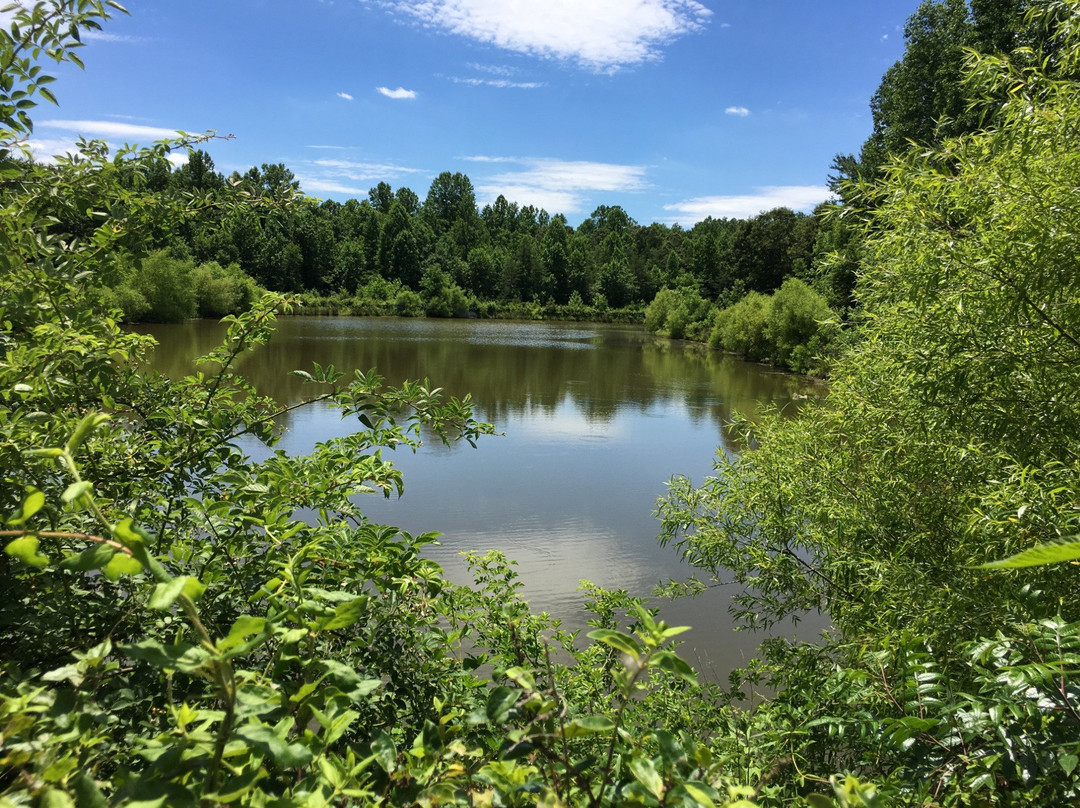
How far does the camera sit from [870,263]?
5109 mm

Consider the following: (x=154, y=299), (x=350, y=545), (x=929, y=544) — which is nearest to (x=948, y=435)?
(x=929, y=544)

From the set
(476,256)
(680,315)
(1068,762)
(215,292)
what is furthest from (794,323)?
(476,256)

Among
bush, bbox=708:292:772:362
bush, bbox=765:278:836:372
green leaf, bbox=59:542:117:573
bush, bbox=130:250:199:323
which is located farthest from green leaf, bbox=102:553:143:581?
bush, bbox=130:250:199:323

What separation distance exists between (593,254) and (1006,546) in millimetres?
85913

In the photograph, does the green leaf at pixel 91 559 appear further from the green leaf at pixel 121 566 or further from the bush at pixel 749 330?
the bush at pixel 749 330

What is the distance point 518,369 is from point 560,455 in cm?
1316

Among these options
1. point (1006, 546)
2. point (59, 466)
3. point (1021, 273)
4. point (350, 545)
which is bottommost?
point (1006, 546)

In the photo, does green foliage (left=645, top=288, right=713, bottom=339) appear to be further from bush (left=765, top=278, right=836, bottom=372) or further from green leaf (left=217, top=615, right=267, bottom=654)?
green leaf (left=217, top=615, right=267, bottom=654)

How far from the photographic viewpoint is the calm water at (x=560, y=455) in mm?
7570

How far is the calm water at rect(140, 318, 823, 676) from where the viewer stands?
757 centimetres

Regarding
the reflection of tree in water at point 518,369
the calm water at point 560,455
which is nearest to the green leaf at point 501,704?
the calm water at point 560,455

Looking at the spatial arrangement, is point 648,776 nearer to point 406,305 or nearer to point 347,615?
point 347,615

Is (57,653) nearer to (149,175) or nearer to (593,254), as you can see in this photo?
(149,175)

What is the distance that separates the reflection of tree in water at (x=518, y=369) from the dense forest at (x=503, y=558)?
313 inches
